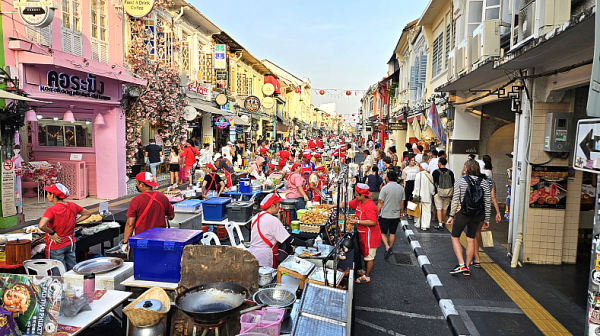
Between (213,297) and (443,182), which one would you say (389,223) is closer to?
(443,182)

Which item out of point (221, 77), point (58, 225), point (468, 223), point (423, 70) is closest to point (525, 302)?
point (468, 223)

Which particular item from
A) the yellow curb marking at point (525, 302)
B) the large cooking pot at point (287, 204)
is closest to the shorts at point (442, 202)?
the yellow curb marking at point (525, 302)

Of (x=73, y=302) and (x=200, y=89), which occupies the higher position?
(x=200, y=89)

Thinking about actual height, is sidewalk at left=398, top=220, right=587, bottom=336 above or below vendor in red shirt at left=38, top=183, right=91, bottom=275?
below

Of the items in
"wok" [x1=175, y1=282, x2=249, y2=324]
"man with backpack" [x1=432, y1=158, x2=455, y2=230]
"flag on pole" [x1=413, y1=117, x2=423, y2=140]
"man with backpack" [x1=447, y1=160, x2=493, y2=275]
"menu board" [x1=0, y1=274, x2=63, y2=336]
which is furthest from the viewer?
"flag on pole" [x1=413, y1=117, x2=423, y2=140]

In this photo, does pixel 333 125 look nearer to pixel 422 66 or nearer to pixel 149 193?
pixel 422 66

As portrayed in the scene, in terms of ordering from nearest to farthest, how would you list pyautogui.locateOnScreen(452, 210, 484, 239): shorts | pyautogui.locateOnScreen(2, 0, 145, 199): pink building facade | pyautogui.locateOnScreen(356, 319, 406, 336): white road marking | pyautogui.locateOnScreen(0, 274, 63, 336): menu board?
pyautogui.locateOnScreen(0, 274, 63, 336): menu board
pyautogui.locateOnScreen(356, 319, 406, 336): white road marking
pyautogui.locateOnScreen(452, 210, 484, 239): shorts
pyautogui.locateOnScreen(2, 0, 145, 199): pink building facade

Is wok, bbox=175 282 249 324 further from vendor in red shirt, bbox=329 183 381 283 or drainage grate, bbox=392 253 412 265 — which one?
drainage grate, bbox=392 253 412 265

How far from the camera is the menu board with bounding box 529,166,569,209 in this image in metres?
7.27

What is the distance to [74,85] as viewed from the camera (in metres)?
11.1

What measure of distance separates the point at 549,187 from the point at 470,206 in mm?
1786

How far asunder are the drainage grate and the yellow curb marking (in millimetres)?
1431

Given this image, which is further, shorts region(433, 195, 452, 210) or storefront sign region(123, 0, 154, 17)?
storefront sign region(123, 0, 154, 17)

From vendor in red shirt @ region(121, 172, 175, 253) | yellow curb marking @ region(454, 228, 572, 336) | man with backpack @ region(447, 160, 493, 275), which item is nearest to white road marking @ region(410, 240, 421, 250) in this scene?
yellow curb marking @ region(454, 228, 572, 336)
